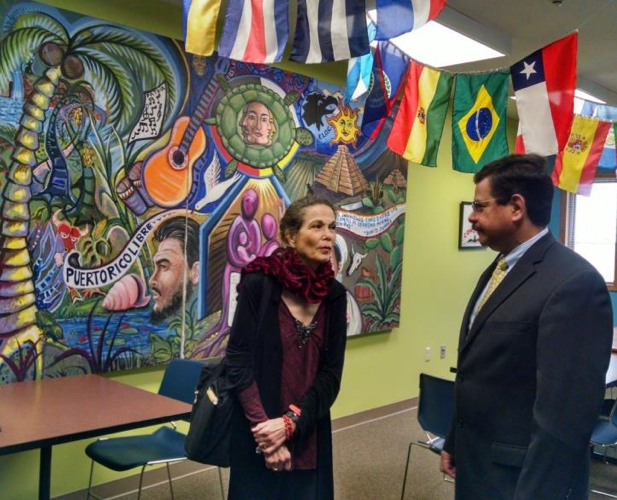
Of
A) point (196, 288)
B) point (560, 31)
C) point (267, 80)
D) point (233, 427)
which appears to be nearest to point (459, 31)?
point (560, 31)

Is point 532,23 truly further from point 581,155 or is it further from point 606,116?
point 606,116

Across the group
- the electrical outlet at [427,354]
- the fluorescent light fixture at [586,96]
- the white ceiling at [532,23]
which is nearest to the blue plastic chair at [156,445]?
the white ceiling at [532,23]

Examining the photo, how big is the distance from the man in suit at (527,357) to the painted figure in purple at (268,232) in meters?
2.29

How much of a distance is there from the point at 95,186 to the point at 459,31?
2.32 m

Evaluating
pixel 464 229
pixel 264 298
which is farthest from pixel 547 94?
pixel 464 229

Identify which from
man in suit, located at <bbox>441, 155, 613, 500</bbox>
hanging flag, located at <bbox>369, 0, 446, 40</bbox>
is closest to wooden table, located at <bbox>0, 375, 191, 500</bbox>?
man in suit, located at <bbox>441, 155, 613, 500</bbox>

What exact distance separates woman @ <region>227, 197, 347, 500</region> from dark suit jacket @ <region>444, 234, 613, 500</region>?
434 mm

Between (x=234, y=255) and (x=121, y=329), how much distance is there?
0.87 m

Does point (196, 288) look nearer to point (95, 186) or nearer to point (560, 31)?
point (95, 186)

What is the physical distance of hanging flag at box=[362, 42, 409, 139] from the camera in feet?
9.99

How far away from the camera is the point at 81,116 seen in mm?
3027

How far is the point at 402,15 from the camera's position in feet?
7.00

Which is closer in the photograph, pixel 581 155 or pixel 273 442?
pixel 273 442

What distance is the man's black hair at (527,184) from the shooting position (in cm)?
163
